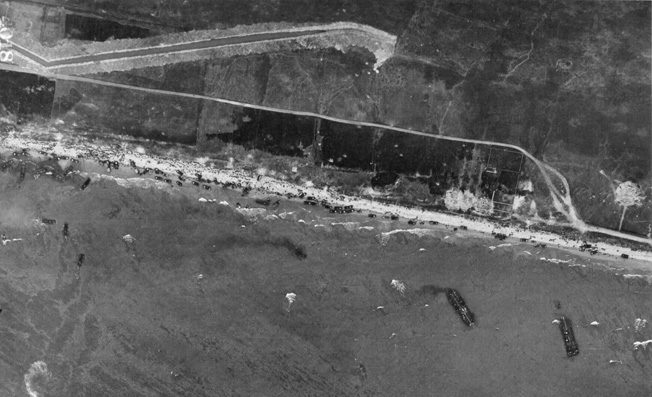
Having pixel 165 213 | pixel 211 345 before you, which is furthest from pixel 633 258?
pixel 165 213

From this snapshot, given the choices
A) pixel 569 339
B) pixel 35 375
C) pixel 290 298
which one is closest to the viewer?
pixel 569 339

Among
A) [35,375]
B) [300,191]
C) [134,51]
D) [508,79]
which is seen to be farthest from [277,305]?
[508,79]

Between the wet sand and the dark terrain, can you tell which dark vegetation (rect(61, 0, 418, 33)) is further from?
the wet sand

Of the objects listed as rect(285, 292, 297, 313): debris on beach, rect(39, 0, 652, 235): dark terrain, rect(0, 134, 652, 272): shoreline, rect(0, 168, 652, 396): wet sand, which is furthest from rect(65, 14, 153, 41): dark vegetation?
rect(285, 292, 297, 313): debris on beach

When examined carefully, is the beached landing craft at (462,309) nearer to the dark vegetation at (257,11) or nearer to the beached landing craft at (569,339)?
the beached landing craft at (569,339)

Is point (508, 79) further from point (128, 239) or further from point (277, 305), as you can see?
point (128, 239)

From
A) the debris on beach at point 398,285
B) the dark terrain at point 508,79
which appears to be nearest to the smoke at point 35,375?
the dark terrain at point 508,79

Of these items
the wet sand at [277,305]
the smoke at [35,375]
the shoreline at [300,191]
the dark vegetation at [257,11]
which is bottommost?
the smoke at [35,375]
